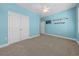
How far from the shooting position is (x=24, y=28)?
5.21 m

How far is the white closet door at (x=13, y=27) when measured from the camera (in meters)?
3.87

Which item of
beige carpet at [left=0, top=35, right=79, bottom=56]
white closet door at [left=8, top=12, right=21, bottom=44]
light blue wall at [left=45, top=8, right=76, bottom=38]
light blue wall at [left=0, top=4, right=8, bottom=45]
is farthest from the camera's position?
light blue wall at [left=45, top=8, right=76, bottom=38]

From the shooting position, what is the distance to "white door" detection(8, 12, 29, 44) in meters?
3.93

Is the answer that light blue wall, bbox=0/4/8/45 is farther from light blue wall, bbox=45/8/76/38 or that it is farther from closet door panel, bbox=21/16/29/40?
light blue wall, bbox=45/8/76/38

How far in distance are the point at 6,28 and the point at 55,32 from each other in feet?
15.1

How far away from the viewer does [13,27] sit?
13.6ft

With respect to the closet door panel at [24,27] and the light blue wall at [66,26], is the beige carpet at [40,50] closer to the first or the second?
the closet door panel at [24,27]

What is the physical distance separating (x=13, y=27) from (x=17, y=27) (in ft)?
1.13

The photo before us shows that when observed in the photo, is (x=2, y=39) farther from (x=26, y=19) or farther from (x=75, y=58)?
(x=75, y=58)

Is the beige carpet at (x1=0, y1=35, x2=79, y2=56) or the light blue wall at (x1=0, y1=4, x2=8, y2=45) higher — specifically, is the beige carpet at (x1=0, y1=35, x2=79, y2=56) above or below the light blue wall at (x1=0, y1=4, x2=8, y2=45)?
below

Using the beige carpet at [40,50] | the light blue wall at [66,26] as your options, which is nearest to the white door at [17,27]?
the beige carpet at [40,50]

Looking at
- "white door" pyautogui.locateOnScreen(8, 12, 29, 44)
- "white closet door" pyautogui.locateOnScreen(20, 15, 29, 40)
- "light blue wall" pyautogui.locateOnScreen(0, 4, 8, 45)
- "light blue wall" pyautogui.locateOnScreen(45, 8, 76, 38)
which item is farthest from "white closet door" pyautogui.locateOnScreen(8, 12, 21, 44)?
"light blue wall" pyautogui.locateOnScreen(45, 8, 76, 38)

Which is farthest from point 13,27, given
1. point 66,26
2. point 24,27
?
point 66,26

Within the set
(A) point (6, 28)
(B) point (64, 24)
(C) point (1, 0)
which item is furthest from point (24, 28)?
(C) point (1, 0)
